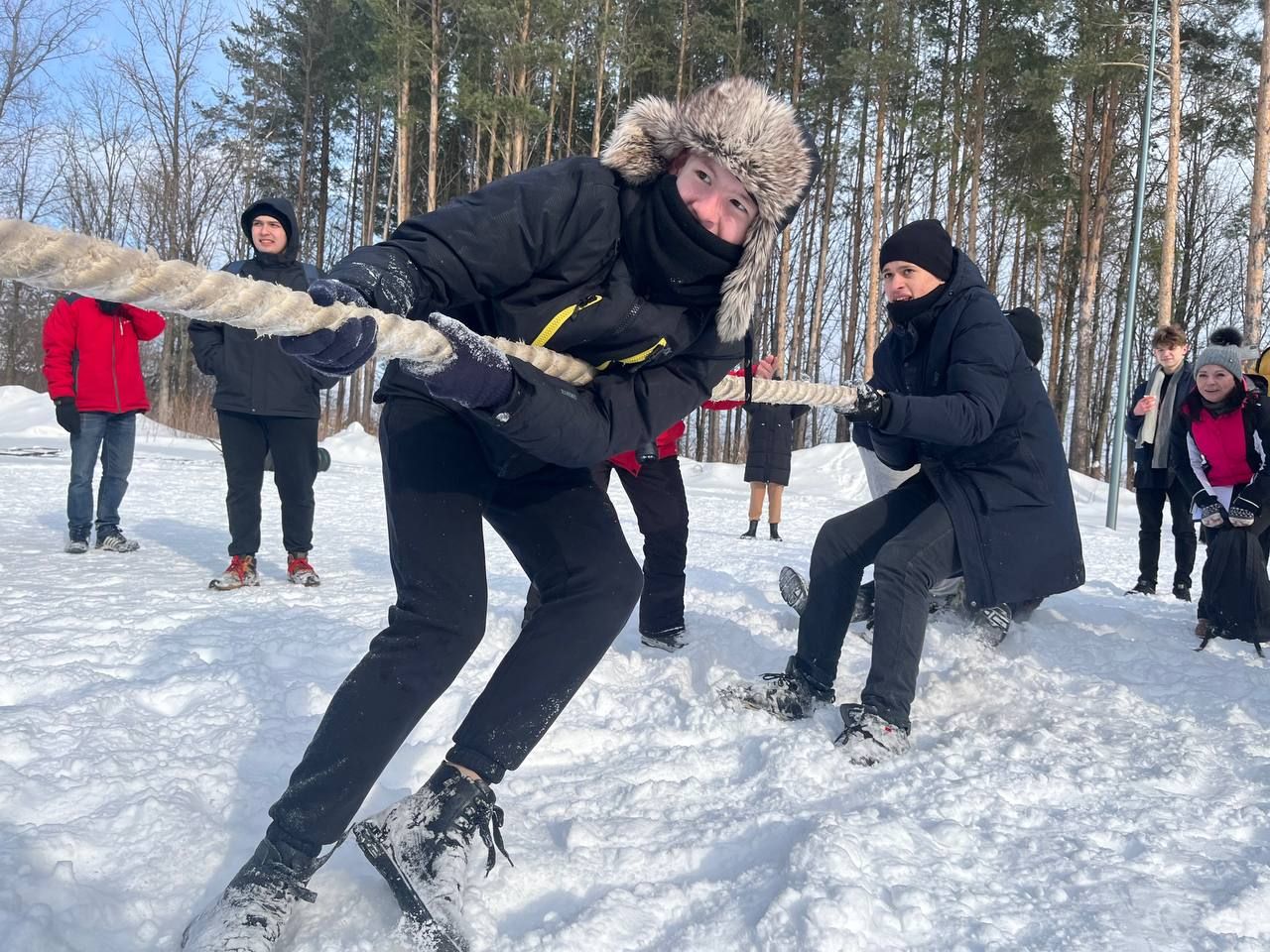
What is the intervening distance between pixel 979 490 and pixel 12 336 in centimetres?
3359

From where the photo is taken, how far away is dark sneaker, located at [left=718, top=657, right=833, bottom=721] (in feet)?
10.00

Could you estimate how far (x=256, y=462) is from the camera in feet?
15.7

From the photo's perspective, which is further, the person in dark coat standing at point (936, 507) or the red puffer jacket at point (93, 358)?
the red puffer jacket at point (93, 358)

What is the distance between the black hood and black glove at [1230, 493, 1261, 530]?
4.44m

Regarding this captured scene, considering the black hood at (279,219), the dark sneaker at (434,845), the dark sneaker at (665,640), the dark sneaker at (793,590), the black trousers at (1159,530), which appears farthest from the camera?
the black trousers at (1159,530)

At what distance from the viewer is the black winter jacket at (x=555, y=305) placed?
5.48ft

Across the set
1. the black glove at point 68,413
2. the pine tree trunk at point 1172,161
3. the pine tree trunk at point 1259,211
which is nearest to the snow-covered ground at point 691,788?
the black glove at point 68,413

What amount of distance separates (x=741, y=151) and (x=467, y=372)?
78 centimetres

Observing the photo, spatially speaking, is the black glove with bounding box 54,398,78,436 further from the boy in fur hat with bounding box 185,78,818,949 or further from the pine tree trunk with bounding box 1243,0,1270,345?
the pine tree trunk with bounding box 1243,0,1270,345

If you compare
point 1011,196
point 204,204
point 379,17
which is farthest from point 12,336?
point 1011,196

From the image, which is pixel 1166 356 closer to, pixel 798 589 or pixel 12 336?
pixel 798 589

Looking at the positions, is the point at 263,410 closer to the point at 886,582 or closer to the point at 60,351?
the point at 60,351

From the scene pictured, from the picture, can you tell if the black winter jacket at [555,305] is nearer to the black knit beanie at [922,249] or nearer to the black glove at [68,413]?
the black knit beanie at [922,249]

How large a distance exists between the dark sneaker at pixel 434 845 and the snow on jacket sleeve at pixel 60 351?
4705 millimetres
